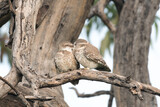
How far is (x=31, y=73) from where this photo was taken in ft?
14.6

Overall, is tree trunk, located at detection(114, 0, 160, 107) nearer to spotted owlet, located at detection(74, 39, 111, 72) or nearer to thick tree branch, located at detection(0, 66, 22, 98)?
spotted owlet, located at detection(74, 39, 111, 72)

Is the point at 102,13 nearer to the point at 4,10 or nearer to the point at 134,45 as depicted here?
the point at 134,45

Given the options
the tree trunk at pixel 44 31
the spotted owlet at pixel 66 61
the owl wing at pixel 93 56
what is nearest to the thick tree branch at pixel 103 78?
the tree trunk at pixel 44 31

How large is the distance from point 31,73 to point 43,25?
8.03ft

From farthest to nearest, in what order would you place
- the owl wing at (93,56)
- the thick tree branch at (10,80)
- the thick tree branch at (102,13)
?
the thick tree branch at (102,13), the owl wing at (93,56), the thick tree branch at (10,80)

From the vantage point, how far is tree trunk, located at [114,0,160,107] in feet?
27.1

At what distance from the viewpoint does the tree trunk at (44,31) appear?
512 cm

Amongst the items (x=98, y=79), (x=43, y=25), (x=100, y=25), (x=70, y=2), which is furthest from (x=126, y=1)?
(x=100, y=25)

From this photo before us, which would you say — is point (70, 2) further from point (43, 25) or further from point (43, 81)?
point (43, 81)

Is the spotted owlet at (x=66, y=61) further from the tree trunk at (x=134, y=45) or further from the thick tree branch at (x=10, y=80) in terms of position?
the tree trunk at (x=134, y=45)

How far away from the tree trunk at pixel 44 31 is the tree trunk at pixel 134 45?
1.73 meters

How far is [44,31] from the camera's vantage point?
6.70 m

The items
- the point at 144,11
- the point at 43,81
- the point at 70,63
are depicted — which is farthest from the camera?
the point at 144,11

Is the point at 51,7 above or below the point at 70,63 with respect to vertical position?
above
